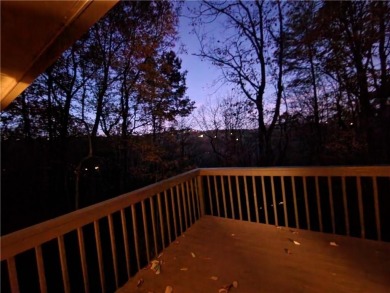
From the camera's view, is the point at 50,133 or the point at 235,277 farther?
the point at 50,133

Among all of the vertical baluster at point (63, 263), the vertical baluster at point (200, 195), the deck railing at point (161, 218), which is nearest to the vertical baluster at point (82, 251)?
the deck railing at point (161, 218)

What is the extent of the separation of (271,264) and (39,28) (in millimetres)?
2531

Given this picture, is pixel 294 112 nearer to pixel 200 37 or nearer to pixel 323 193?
pixel 323 193

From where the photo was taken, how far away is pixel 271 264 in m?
2.41

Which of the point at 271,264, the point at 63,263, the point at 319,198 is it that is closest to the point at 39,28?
the point at 63,263

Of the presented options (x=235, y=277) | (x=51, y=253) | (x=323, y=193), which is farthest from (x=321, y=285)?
(x=51, y=253)

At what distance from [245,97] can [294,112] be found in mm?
1908

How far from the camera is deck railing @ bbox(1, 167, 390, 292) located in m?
1.69

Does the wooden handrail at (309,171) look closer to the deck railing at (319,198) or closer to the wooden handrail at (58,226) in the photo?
the deck railing at (319,198)

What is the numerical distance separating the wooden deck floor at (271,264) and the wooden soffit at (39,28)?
6.39 feet

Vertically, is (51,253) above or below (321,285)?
below

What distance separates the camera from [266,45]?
9.09 meters

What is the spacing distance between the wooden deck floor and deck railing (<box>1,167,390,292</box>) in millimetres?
259

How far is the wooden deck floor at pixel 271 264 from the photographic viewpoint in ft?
6.82
